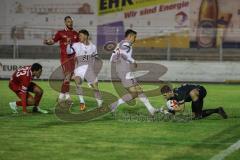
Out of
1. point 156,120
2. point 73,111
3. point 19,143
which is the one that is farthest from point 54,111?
point 19,143

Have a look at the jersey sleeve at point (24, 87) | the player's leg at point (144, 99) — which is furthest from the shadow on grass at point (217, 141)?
the jersey sleeve at point (24, 87)

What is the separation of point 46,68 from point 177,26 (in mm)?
11431

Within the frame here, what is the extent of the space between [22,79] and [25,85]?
0.65 feet

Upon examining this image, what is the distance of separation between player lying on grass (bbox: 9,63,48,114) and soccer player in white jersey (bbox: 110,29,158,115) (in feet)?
6.42

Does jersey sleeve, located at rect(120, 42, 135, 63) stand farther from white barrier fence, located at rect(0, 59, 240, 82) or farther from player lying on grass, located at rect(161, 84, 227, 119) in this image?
white barrier fence, located at rect(0, 59, 240, 82)

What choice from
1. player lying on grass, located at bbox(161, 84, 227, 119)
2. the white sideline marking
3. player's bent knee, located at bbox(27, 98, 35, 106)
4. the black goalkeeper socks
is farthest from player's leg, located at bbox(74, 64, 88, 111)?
the white sideline marking

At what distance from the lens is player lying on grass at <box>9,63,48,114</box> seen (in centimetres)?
1245

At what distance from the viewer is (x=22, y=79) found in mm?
12547

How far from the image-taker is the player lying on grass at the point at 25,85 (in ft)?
40.9

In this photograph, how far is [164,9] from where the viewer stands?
1364 inches

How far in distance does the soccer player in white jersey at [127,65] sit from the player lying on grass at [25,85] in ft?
6.42

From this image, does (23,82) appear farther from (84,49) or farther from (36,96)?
(84,49)

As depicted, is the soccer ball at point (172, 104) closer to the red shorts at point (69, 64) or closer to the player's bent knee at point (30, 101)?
the player's bent knee at point (30, 101)

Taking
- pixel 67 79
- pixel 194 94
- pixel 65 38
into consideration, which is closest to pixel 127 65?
pixel 194 94
